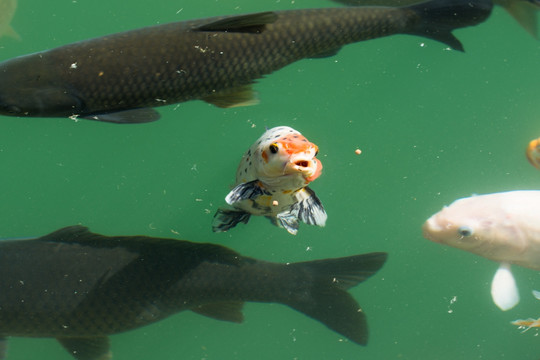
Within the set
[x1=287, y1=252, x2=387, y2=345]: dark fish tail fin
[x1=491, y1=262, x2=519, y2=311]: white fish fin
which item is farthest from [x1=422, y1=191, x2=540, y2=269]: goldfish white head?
[x1=287, y1=252, x2=387, y2=345]: dark fish tail fin

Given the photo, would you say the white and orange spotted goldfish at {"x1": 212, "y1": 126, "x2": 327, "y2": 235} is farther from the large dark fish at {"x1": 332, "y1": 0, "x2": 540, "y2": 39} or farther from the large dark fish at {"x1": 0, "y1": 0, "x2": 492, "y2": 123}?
the large dark fish at {"x1": 332, "y1": 0, "x2": 540, "y2": 39}

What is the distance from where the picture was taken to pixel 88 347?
331 centimetres

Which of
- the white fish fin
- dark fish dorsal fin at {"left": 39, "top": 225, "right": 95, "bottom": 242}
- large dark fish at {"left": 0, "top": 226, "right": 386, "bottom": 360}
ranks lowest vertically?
the white fish fin

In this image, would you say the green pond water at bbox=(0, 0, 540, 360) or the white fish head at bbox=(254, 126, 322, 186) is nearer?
the white fish head at bbox=(254, 126, 322, 186)

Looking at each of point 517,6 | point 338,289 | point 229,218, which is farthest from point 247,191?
point 517,6

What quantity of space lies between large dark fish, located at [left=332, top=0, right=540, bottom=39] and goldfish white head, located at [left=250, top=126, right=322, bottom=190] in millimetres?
1609

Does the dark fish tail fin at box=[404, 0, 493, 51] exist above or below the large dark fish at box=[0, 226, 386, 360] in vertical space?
above

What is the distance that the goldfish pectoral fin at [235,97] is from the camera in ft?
10.4

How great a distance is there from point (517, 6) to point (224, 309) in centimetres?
281

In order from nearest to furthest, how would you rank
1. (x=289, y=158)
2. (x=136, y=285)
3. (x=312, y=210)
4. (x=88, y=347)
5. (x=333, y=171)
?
(x=289, y=158) → (x=312, y=210) → (x=136, y=285) → (x=88, y=347) → (x=333, y=171)

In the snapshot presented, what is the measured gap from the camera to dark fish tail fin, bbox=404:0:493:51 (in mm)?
3225

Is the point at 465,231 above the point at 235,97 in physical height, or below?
below

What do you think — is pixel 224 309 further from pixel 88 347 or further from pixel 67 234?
pixel 67 234

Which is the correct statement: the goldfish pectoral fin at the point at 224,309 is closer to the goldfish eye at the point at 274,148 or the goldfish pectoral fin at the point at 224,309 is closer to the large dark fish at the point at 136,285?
the large dark fish at the point at 136,285
